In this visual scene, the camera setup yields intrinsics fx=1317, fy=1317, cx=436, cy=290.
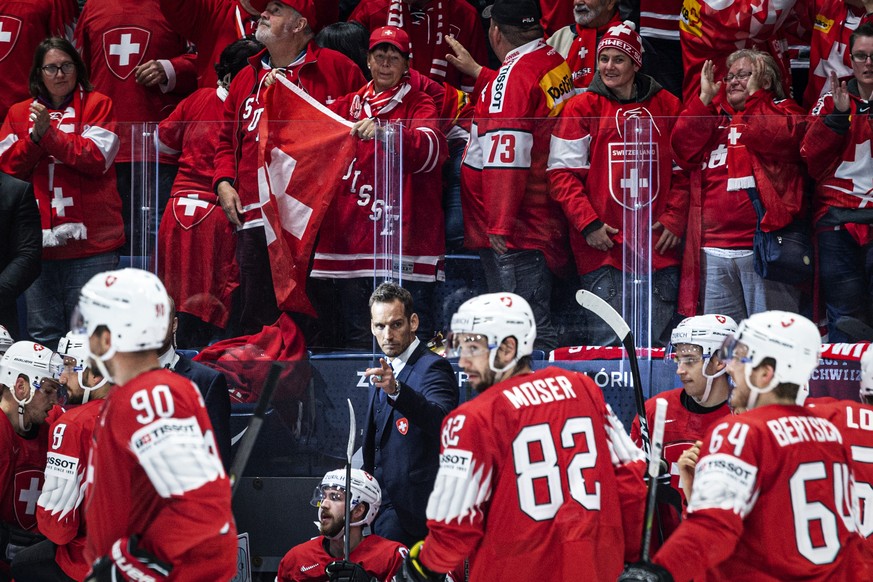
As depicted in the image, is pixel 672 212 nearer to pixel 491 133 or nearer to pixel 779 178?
pixel 779 178

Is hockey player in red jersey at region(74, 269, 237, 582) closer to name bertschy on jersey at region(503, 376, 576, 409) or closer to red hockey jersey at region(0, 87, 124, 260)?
name bertschy on jersey at region(503, 376, 576, 409)

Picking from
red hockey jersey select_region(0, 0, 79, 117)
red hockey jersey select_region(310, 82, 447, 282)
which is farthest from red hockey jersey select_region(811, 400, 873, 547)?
red hockey jersey select_region(0, 0, 79, 117)

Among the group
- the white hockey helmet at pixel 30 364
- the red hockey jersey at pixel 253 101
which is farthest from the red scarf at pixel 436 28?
the white hockey helmet at pixel 30 364

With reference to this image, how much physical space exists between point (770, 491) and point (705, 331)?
173 centimetres

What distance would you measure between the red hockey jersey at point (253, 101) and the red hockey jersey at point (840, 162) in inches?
92.4

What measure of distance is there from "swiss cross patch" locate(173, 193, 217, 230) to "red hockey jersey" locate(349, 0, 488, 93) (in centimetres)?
165

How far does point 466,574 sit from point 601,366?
3.78 ft

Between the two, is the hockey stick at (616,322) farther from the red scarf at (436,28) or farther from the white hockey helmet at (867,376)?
the red scarf at (436,28)

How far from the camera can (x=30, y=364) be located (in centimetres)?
602

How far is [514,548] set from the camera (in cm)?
432

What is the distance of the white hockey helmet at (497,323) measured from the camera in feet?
14.8

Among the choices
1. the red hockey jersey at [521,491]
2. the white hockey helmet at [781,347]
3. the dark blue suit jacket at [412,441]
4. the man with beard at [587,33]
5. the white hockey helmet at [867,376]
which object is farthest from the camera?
the man with beard at [587,33]

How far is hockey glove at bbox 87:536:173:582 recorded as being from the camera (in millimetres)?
3658

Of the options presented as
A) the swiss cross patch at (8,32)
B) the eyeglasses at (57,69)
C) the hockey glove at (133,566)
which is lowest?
the hockey glove at (133,566)
